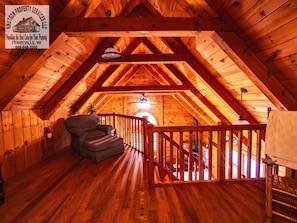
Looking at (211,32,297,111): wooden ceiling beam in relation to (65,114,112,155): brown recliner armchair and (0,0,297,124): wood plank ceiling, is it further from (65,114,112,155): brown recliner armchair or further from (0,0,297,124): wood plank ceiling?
(65,114,112,155): brown recliner armchair

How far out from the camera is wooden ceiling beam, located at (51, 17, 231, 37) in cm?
202

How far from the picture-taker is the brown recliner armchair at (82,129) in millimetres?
3734

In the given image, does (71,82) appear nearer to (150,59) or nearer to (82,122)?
(82,122)

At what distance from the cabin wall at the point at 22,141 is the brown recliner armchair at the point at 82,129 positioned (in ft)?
1.80

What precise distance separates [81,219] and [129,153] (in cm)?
229

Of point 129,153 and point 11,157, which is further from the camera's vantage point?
point 129,153

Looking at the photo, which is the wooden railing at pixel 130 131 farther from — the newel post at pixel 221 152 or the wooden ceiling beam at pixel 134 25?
the wooden ceiling beam at pixel 134 25

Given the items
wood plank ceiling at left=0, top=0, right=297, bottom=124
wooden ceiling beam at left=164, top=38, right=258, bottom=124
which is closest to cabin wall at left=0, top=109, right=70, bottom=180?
wood plank ceiling at left=0, top=0, right=297, bottom=124

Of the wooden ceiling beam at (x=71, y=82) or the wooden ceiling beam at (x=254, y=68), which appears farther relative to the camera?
the wooden ceiling beam at (x=71, y=82)

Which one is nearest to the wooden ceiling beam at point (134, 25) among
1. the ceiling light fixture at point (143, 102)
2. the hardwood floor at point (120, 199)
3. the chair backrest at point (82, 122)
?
the hardwood floor at point (120, 199)

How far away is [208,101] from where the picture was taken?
4.56 meters

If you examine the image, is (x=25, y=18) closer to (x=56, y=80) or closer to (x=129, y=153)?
(x=56, y=80)

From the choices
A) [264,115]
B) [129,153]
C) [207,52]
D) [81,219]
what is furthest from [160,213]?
[264,115]


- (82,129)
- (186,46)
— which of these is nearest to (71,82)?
(82,129)
